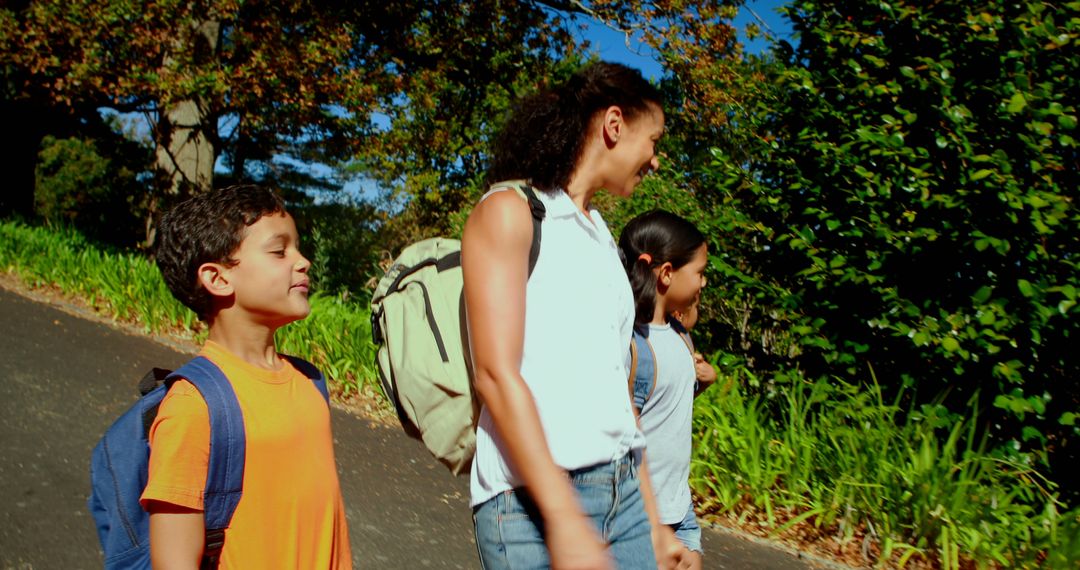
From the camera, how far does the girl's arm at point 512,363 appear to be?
53.4 inches

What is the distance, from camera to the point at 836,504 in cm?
422

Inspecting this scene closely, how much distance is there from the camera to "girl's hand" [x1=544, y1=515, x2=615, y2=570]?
4.43ft

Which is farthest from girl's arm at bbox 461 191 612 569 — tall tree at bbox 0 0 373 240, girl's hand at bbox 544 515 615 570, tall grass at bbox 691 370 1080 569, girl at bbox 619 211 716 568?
tall tree at bbox 0 0 373 240

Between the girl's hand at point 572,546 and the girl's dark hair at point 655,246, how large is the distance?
3.81 feet

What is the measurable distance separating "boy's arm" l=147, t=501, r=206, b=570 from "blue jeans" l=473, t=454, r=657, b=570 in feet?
1.71

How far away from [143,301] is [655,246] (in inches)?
319

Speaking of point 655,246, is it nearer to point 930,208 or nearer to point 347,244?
point 930,208

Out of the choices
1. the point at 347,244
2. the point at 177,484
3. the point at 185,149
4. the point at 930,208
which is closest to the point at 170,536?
the point at 177,484

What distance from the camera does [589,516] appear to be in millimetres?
1491

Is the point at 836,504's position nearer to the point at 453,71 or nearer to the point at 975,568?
the point at 975,568

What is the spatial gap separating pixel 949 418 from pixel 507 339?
142 inches

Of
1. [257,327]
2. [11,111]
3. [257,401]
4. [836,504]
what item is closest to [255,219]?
[257,327]

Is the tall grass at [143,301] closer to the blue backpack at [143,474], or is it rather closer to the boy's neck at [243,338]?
the boy's neck at [243,338]

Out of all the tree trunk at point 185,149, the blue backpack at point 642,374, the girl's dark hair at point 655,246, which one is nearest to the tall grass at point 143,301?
the tree trunk at point 185,149
